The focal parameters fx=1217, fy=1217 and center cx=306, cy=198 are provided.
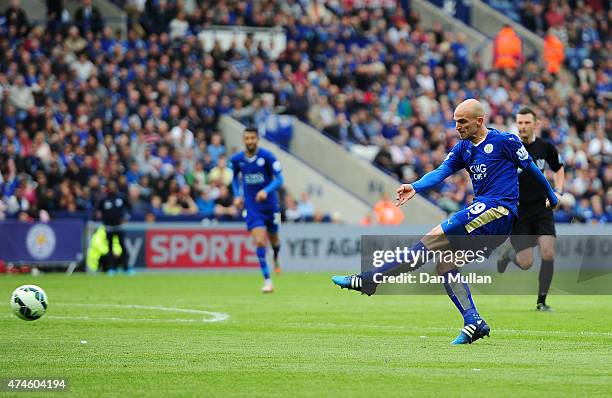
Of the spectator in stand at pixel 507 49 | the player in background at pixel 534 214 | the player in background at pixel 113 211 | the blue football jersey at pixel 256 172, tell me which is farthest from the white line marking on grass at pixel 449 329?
the spectator in stand at pixel 507 49

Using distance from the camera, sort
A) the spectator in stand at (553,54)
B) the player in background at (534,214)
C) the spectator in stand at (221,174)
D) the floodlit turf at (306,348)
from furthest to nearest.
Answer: the spectator in stand at (553,54)
the spectator in stand at (221,174)
the player in background at (534,214)
the floodlit turf at (306,348)

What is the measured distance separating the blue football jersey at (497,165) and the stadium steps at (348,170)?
20.3m

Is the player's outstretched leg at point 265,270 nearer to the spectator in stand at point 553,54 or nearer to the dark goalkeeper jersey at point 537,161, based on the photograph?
the dark goalkeeper jersey at point 537,161

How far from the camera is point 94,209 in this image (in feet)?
90.0

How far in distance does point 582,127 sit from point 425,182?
28.0 metres

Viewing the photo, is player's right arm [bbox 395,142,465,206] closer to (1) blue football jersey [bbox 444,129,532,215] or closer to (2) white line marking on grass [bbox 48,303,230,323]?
(1) blue football jersey [bbox 444,129,532,215]

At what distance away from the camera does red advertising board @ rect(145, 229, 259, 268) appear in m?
27.7

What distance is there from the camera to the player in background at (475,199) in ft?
37.2

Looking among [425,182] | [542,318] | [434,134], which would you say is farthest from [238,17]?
[425,182]

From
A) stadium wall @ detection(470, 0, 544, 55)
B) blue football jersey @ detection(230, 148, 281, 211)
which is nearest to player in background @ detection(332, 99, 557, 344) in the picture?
blue football jersey @ detection(230, 148, 281, 211)

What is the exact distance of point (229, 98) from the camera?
108ft

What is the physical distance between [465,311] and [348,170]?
69.8 feet

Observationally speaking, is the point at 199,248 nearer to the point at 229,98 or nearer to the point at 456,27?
the point at 229,98

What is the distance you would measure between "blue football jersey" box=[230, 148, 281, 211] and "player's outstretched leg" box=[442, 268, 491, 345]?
923 cm
